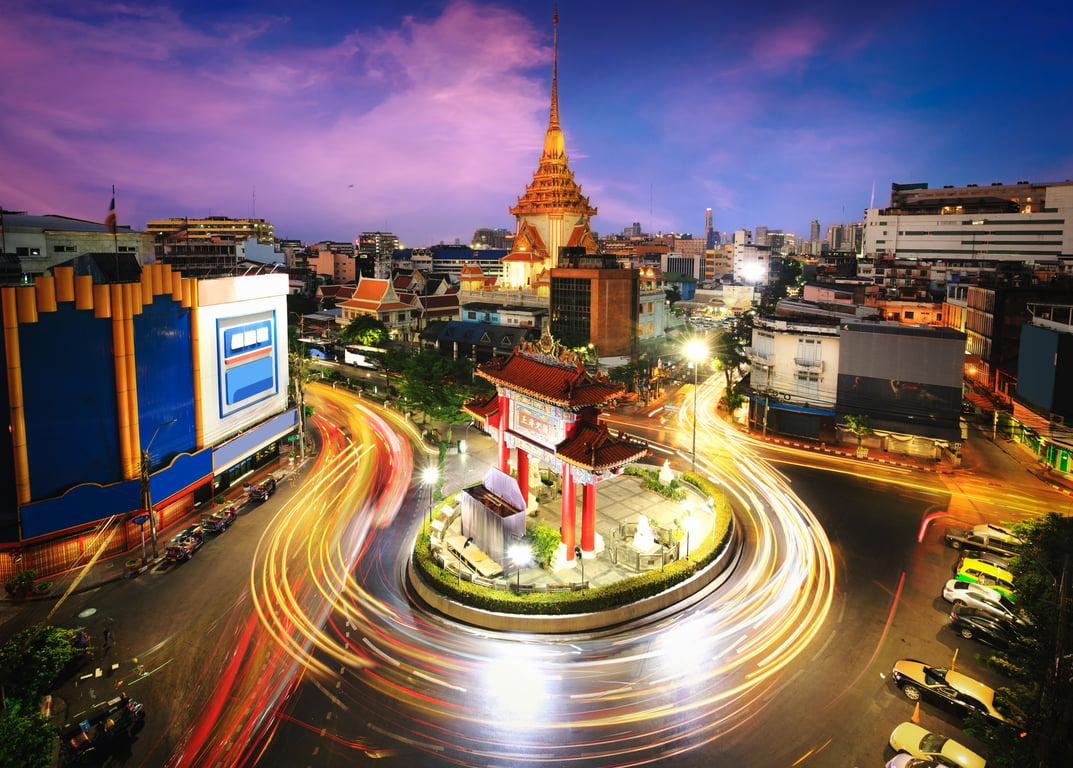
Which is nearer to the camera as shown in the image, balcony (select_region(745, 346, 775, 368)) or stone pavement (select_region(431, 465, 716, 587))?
stone pavement (select_region(431, 465, 716, 587))

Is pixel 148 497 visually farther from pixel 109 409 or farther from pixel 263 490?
pixel 263 490

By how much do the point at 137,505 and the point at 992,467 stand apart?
49635mm

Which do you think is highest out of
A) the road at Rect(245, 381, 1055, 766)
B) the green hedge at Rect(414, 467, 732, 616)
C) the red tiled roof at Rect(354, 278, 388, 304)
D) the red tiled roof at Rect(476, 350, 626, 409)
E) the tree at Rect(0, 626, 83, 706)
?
the red tiled roof at Rect(354, 278, 388, 304)

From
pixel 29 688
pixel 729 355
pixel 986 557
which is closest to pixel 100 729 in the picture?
pixel 29 688

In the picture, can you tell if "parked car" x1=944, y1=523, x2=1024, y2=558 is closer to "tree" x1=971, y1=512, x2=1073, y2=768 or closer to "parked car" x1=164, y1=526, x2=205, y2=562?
"tree" x1=971, y1=512, x2=1073, y2=768

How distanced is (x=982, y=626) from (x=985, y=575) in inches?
176

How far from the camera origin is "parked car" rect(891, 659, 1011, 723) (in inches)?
693

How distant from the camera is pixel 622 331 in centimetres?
6869

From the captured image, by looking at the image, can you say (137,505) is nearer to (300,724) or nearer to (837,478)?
(300,724)

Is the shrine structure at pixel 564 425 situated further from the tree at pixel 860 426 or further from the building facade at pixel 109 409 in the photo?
the tree at pixel 860 426

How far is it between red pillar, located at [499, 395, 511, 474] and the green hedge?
Answer: 18.7ft

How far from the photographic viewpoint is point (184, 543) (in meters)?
27.5

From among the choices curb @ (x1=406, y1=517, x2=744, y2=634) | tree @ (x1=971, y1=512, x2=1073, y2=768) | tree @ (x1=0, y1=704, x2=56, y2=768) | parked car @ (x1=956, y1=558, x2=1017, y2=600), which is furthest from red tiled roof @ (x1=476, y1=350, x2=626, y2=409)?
tree @ (x1=0, y1=704, x2=56, y2=768)

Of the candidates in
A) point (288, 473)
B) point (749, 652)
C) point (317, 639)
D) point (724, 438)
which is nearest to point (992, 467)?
point (724, 438)
